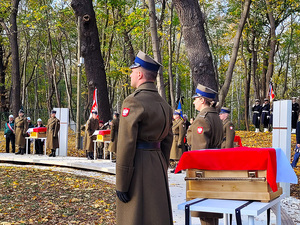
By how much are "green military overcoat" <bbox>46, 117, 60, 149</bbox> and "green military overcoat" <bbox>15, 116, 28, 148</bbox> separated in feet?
4.73

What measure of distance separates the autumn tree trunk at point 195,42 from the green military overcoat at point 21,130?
36.4ft

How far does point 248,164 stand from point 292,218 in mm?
3950

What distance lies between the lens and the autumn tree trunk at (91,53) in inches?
734

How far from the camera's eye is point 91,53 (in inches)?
743

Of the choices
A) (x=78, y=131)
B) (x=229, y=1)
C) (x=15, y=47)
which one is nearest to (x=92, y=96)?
(x=78, y=131)

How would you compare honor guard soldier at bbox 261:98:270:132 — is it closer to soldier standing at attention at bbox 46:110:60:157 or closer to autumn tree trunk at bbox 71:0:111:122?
autumn tree trunk at bbox 71:0:111:122

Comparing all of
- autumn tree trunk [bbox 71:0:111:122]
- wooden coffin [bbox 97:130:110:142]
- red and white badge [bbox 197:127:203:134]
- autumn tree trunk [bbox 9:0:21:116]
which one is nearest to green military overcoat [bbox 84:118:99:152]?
wooden coffin [bbox 97:130:110:142]

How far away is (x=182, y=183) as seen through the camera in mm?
11102

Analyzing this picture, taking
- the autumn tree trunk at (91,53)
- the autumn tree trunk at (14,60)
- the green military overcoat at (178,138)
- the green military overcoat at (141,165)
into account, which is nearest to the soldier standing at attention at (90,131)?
the autumn tree trunk at (91,53)

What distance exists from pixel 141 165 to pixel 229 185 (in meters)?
0.93

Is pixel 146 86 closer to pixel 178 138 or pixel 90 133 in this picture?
pixel 178 138

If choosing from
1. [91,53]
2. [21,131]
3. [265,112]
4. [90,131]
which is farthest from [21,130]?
[265,112]

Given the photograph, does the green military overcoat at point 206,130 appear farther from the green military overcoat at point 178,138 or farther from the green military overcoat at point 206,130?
the green military overcoat at point 178,138

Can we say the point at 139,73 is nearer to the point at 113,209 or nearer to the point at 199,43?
the point at 113,209
